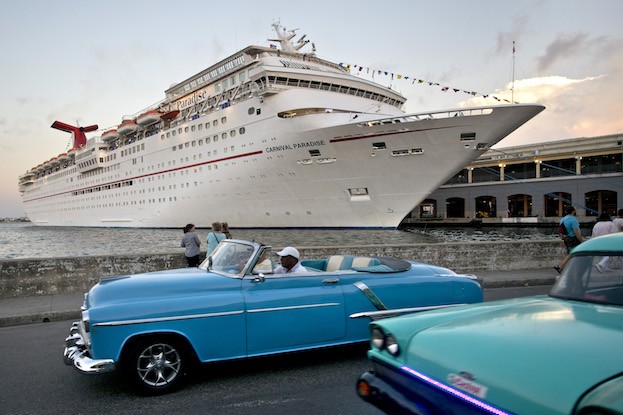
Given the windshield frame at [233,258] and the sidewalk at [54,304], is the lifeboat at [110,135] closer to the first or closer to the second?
the sidewalk at [54,304]

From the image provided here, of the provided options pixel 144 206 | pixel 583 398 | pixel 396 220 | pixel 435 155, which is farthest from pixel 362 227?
pixel 583 398

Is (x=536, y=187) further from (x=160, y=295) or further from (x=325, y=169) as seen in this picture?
(x=160, y=295)

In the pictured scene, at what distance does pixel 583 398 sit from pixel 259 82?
3103cm

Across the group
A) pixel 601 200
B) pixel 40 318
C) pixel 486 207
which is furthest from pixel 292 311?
pixel 486 207

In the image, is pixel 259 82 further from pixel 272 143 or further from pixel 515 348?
pixel 515 348

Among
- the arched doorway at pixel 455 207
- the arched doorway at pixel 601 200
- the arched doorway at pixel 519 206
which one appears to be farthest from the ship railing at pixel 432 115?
the arched doorway at pixel 455 207

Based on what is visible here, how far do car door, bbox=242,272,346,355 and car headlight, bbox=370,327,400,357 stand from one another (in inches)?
61.1

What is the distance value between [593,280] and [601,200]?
52189 mm

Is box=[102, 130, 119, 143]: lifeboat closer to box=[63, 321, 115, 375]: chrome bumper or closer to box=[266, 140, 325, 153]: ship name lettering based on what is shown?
box=[266, 140, 325, 153]: ship name lettering

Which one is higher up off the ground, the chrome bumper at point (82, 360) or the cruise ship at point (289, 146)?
the cruise ship at point (289, 146)

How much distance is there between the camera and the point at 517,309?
2.63 meters

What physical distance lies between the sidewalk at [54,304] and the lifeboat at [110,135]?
4233cm

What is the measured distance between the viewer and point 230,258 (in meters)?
4.66

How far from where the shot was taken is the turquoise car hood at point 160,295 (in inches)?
149
